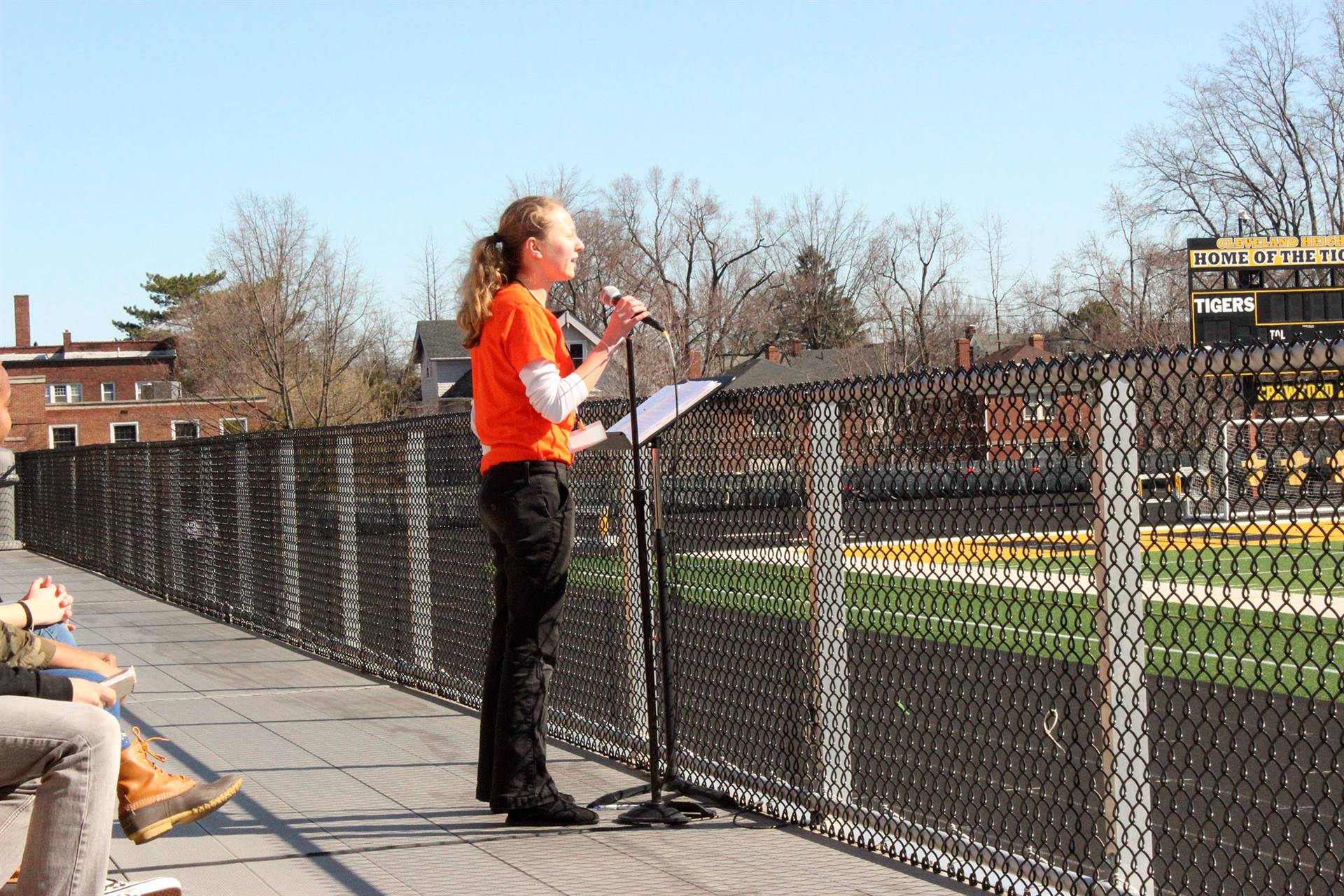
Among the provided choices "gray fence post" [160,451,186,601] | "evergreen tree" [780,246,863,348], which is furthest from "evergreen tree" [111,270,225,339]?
"gray fence post" [160,451,186,601]

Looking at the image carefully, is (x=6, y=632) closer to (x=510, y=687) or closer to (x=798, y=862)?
(x=510, y=687)

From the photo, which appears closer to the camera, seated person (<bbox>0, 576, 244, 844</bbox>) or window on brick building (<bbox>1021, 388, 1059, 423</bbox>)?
seated person (<bbox>0, 576, 244, 844</bbox>)

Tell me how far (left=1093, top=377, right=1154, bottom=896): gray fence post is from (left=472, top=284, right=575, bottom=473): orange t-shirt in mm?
1993

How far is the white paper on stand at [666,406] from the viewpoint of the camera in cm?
521

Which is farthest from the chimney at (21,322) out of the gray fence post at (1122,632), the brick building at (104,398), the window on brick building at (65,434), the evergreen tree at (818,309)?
the gray fence post at (1122,632)

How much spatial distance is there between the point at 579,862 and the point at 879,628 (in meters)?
1.41

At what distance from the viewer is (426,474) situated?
8289 millimetres

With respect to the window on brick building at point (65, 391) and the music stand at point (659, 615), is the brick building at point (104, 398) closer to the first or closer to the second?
the window on brick building at point (65, 391)

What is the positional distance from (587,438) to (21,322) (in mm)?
114757

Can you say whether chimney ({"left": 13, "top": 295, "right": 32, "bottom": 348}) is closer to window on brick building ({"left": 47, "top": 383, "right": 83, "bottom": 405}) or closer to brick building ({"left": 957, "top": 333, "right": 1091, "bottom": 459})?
window on brick building ({"left": 47, "top": 383, "right": 83, "bottom": 405})

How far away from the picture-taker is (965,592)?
4805 millimetres

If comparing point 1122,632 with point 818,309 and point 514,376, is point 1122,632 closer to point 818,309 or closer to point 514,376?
point 514,376

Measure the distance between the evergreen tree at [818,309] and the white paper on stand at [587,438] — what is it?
75.8 metres

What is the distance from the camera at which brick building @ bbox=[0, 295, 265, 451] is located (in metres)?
64.0
